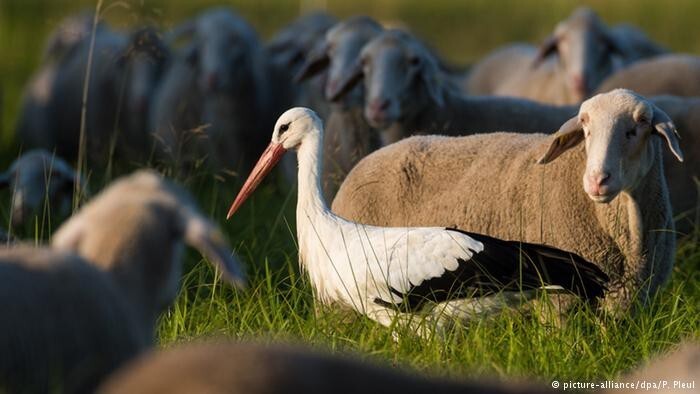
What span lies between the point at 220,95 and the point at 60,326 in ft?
23.8

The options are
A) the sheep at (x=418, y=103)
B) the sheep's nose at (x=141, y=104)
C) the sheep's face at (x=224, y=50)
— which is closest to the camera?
the sheep at (x=418, y=103)

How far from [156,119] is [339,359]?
26.9 ft

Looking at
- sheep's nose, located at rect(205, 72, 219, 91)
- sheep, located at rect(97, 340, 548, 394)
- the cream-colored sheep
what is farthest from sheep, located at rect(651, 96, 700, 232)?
sheep, located at rect(97, 340, 548, 394)

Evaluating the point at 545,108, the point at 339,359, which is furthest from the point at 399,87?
the point at 339,359

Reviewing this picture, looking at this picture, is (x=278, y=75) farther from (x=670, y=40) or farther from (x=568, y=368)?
(x=670, y=40)

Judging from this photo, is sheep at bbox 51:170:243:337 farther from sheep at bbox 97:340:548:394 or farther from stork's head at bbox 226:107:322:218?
stork's head at bbox 226:107:322:218

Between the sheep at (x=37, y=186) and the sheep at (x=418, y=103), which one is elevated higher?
the sheep at (x=418, y=103)

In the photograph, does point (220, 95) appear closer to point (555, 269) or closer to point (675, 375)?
point (555, 269)

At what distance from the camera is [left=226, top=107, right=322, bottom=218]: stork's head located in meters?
5.33

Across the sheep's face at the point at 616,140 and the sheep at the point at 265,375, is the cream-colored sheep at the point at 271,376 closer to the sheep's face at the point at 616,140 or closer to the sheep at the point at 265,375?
the sheep at the point at 265,375

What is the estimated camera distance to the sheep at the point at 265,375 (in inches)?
91.4

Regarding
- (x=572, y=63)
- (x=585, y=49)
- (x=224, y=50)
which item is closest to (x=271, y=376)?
(x=224, y=50)

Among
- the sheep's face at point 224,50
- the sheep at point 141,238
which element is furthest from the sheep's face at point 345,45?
the sheep at point 141,238

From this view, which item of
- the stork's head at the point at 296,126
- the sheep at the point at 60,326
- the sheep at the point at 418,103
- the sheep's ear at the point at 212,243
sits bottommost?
the sheep at the point at 418,103
